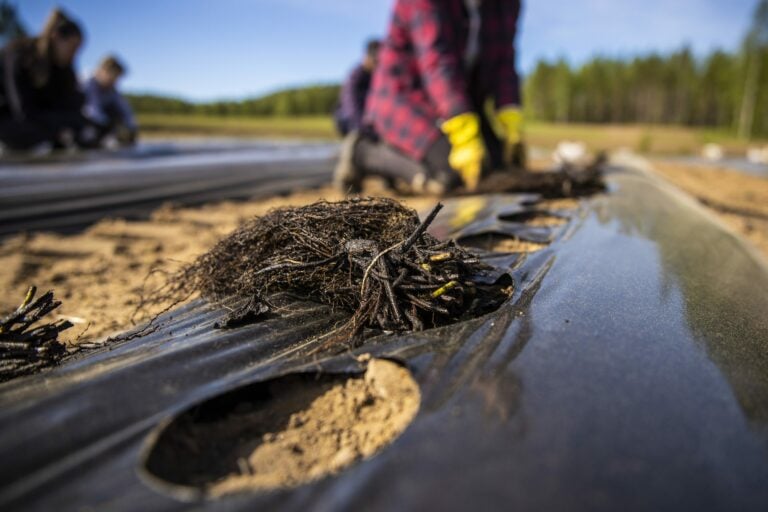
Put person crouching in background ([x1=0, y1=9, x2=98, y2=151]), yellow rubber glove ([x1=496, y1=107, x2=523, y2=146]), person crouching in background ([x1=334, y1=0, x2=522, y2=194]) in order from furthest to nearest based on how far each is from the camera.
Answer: person crouching in background ([x1=0, y1=9, x2=98, y2=151]), yellow rubber glove ([x1=496, y1=107, x2=523, y2=146]), person crouching in background ([x1=334, y1=0, x2=522, y2=194])

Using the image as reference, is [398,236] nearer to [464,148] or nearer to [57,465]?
[57,465]

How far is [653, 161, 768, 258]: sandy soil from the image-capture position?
3619mm

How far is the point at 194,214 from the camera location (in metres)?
4.10

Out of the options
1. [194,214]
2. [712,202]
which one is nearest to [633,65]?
[712,202]

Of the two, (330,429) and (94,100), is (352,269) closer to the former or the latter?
(330,429)

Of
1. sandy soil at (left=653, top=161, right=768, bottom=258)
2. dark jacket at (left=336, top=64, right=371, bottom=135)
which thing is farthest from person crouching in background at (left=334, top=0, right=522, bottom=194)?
dark jacket at (left=336, top=64, right=371, bottom=135)

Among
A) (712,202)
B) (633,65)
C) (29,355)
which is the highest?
(633,65)

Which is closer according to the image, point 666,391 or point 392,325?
point 666,391

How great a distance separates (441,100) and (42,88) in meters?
5.27

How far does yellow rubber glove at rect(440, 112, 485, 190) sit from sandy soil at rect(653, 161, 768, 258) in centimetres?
196

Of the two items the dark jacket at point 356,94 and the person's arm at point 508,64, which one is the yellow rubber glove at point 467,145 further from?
the dark jacket at point 356,94

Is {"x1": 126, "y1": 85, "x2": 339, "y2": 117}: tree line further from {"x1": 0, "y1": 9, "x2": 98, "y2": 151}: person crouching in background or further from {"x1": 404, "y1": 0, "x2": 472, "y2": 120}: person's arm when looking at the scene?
{"x1": 404, "y1": 0, "x2": 472, "y2": 120}: person's arm

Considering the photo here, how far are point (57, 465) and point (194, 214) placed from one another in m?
3.72

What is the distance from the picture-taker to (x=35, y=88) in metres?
5.61
